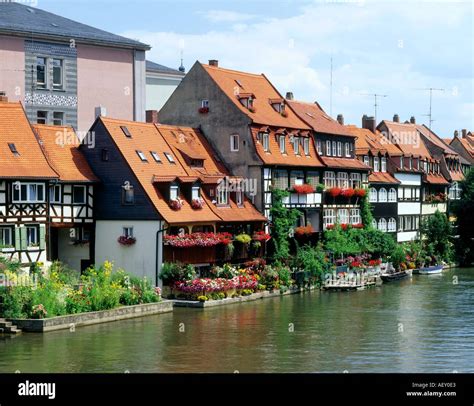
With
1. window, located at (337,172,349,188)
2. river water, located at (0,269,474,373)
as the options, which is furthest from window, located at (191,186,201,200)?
window, located at (337,172,349,188)

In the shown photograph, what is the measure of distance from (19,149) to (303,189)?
61.9 feet

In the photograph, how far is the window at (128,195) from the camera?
46.3 meters

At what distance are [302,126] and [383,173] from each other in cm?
1485

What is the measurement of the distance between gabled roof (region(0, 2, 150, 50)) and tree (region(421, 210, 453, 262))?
90.8 ft

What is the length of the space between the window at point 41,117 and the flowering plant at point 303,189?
14.3 metres

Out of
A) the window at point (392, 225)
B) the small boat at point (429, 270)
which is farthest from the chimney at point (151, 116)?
the window at point (392, 225)

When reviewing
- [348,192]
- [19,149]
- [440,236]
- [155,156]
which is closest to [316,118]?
[348,192]

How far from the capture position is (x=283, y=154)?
5631cm

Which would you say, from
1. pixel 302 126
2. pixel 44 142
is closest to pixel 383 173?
pixel 302 126

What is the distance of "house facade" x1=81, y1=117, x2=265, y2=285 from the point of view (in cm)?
4581

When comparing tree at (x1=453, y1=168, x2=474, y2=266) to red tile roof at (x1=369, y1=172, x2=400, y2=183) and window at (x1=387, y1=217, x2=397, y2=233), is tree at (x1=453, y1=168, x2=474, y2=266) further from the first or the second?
window at (x1=387, y1=217, x2=397, y2=233)

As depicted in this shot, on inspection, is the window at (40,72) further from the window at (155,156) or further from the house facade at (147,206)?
the window at (155,156)

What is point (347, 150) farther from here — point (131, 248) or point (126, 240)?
point (126, 240)
